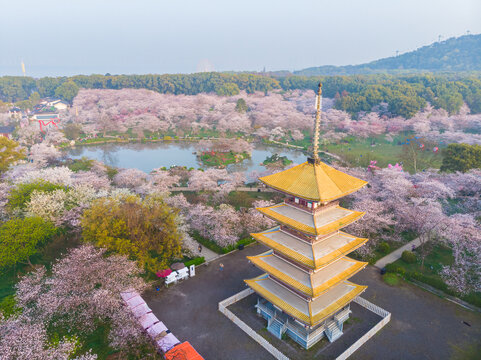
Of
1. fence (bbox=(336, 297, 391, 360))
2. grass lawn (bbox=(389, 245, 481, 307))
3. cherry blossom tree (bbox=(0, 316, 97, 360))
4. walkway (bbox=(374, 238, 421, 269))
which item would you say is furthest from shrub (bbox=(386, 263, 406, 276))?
cherry blossom tree (bbox=(0, 316, 97, 360))

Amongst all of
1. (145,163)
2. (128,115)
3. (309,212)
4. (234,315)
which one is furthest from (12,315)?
(128,115)

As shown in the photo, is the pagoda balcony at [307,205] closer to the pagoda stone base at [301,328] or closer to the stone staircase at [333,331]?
the pagoda stone base at [301,328]

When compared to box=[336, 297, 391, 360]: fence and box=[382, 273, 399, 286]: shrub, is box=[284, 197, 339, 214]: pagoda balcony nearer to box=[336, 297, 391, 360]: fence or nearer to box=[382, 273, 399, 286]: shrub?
box=[336, 297, 391, 360]: fence

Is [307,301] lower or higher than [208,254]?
higher

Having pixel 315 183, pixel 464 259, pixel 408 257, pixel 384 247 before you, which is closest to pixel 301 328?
pixel 315 183

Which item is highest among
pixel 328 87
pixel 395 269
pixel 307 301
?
pixel 328 87

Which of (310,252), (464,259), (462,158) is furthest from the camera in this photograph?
(462,158)

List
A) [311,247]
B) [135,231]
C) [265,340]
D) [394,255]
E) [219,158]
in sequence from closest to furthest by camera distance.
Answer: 1. [311,247]
2. [265,340]
3. [135,231]
4. [394,255]
5. [219,158]

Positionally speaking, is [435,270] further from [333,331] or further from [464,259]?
[333,331]
